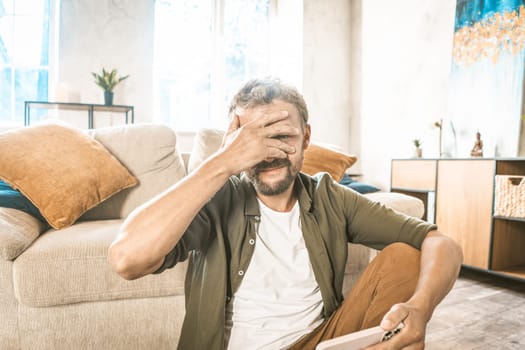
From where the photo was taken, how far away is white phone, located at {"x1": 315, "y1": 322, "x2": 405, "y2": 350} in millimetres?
684

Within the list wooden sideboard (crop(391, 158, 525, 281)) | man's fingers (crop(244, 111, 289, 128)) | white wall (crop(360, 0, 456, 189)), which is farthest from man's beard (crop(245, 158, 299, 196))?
white wall (crop(360, 0, 456, 189))

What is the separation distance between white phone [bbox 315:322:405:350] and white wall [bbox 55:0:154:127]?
3662mm

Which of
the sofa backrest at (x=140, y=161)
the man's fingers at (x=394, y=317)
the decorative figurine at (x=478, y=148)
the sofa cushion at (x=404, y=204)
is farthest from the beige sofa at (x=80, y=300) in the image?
the decorative figurine at (x=478, y=148)

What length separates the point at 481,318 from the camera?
1.89 m

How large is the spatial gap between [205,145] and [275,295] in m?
1.22

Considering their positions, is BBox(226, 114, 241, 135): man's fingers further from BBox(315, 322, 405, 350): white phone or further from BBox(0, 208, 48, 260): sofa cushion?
BBox(0, 208, 48, 260): sofa cushion

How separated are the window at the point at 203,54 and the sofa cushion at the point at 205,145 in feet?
7.87

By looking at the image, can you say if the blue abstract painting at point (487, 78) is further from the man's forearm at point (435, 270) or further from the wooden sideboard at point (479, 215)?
the man's forearm at point (435, 270)

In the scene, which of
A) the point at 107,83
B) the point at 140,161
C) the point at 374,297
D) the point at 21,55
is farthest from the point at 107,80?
the point at 374,297

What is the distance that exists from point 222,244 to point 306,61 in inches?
156

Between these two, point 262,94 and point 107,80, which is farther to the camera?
point 107,80

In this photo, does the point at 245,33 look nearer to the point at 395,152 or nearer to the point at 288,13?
the point at 288,13

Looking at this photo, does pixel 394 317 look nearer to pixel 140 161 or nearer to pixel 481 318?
pixel 481 318

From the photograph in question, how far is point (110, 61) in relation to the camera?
3.87 metres
